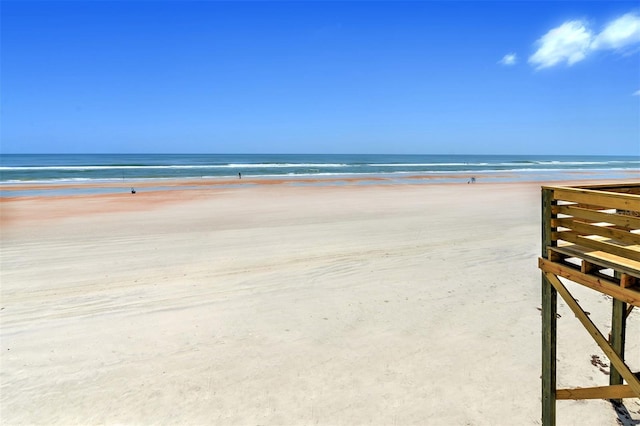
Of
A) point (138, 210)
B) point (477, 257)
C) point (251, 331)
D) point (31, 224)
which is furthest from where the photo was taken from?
point (138, 210)

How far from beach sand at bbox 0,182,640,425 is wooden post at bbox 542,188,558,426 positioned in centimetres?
32

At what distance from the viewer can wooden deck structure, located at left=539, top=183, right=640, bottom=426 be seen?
3.50 meters

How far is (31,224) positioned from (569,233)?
17690 millimetres

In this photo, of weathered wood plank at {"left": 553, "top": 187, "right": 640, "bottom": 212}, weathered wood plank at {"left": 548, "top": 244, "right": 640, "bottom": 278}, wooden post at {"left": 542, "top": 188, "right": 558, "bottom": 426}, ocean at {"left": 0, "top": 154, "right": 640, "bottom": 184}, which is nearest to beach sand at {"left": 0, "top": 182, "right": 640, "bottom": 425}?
wooden post at {"left": 542, "top": 188, "right": 558, "bottom": 426}

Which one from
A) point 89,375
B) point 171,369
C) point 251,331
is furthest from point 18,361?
point 251,331

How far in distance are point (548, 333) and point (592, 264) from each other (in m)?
0.88

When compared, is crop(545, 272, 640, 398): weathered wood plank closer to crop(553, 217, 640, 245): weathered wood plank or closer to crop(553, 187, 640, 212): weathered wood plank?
crop(553, 217, 640, 245): weathered wood plank

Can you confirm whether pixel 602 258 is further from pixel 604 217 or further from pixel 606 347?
pixel 606 347

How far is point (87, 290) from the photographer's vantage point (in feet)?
26.5

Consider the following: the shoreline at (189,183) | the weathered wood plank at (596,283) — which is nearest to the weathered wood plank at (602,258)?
the weathered wood plank at (596,283)

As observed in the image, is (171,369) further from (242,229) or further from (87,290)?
(242,229)

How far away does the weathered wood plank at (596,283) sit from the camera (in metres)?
3.38

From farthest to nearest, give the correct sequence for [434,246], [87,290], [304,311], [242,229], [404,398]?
[242,229] < [434,246] < [87,290] < [304,311] < [404,398]

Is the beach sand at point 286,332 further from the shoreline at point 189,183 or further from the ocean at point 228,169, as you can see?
the ocean at point 228,169
